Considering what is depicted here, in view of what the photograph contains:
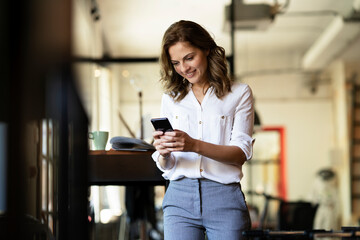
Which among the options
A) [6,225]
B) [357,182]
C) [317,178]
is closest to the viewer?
[6,225]

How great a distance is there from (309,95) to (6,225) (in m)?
10.6

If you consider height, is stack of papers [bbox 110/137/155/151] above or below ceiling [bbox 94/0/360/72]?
below

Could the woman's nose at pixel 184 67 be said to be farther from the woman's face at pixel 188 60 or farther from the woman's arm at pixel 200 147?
the woman's arm at pixel 200 147

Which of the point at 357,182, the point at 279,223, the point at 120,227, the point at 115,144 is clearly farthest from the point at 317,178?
the point at 115,144

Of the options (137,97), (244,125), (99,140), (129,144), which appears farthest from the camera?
(137,97)

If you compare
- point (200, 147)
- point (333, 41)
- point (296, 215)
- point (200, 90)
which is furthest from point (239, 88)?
point (333, 41)

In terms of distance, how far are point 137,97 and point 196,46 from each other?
5.99ft

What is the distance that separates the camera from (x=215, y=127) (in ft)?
4.97

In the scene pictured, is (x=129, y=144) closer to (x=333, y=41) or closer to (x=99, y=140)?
(x=99, y=140)

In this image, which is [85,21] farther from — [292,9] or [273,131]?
[273,131]

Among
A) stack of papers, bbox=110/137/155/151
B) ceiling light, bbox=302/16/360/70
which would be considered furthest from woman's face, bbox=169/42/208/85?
ceiling light, bbox=302/16/360/70

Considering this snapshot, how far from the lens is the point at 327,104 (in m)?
10.8

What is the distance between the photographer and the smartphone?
1.41 m

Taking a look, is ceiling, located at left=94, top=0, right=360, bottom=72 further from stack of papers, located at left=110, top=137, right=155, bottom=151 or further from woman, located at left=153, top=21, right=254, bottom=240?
woman, located at left=153, top=21, right=254, bottom=240
